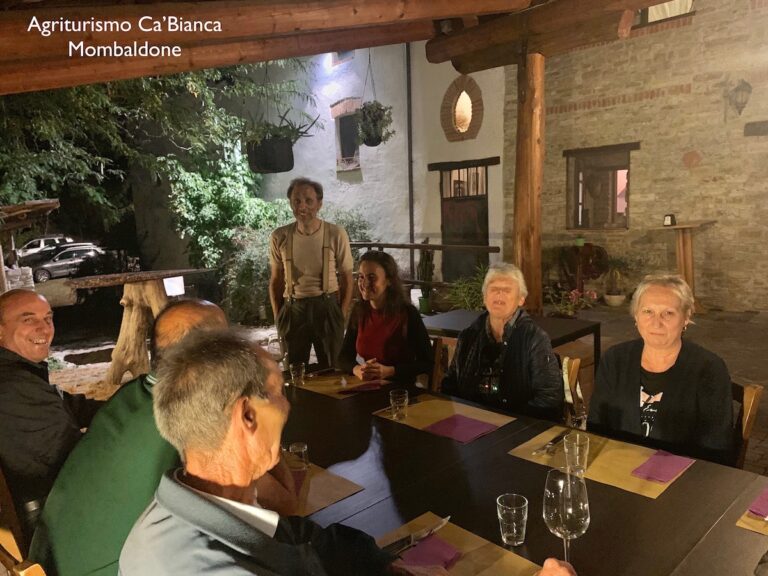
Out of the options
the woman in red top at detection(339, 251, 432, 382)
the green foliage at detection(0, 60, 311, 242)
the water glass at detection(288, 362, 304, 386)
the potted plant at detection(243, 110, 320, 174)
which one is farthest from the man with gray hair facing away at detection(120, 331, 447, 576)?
the potted plant at detection(243, 110, 320, 174)

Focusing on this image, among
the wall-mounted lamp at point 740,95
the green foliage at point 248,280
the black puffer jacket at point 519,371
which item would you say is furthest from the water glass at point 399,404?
the wall-mounted lamp at point 740,95

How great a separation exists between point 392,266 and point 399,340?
0.46 meters

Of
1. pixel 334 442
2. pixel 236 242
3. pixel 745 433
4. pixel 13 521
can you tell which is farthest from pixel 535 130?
pixel 236 242

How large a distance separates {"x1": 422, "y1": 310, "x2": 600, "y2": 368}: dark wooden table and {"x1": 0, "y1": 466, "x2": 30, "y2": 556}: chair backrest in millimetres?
2944

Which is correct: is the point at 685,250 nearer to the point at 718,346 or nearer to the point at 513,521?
the point at 718,346

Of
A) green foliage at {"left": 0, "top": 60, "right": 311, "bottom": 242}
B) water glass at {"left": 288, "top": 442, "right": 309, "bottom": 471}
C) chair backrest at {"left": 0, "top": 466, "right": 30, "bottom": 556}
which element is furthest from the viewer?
green foliage at {"left": 0, "top": 60, "right": 311, "bottom": 242}

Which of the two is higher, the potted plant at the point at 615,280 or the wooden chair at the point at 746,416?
the wooden chair at the point at 746,416

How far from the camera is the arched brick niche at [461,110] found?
10453 mm

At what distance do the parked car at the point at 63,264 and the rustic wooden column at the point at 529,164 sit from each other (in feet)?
39.4

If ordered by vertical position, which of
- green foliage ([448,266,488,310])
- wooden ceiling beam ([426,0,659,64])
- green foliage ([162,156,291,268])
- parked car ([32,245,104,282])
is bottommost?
green foliage ([448,266,488,310])

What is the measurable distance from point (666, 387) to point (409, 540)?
4.53 ft

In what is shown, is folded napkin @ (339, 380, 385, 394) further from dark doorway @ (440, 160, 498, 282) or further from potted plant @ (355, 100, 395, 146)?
dark doorway @ (440, 160, 498, 282)

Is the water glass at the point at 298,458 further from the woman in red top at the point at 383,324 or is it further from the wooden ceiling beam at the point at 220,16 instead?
the wooden ceiling beam at the point at 220,16

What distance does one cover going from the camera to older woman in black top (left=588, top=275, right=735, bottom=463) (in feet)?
7.34
